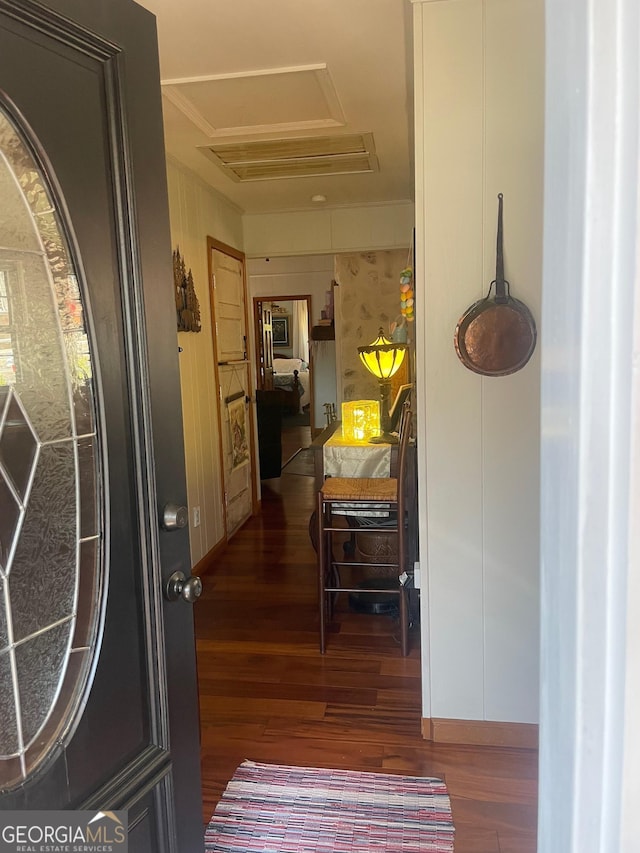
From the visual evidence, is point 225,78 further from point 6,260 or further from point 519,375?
point 6,260

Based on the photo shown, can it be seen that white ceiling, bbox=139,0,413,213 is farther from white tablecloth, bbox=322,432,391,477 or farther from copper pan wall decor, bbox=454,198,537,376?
white tablecloth, bbox=322,432,391,477

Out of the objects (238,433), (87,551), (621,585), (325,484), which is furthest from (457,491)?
(238,433)

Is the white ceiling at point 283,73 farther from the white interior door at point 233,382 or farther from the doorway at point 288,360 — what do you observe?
the doorway at point 288,360

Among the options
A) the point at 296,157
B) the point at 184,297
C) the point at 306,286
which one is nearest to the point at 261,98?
the point at 296,157

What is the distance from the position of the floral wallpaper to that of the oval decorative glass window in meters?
5.75

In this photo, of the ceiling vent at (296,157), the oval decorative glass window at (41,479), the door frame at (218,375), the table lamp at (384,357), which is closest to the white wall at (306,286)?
the door frame at (218,375)

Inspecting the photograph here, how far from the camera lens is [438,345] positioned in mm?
2068

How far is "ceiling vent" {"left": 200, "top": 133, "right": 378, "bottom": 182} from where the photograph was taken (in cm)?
330

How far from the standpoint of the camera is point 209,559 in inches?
159

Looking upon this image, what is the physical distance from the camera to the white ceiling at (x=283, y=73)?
2.01 m

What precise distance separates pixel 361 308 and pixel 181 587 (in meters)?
5.85

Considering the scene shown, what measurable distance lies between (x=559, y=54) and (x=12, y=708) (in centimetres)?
109

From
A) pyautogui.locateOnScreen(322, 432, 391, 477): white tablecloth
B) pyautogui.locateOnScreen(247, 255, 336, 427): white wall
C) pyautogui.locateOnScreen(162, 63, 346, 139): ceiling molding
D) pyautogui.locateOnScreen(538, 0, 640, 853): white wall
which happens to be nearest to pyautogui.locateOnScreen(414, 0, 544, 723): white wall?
pyautogui.locateOnScreen(162, 63, 346, 139): ceiling molding

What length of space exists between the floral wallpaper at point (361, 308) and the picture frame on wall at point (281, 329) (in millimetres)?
4652
